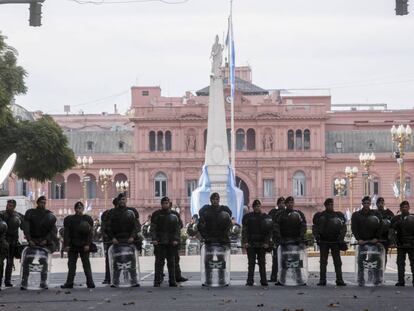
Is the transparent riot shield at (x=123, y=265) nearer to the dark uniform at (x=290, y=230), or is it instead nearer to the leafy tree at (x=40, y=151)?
the dark uniform at (x=290, y=230)

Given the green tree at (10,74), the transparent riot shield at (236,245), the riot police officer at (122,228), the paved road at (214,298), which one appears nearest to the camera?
the paved road at (214,298)

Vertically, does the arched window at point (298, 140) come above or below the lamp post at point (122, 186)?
above

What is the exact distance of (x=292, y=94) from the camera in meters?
155

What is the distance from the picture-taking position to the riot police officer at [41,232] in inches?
1130

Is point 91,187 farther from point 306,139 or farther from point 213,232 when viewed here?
point 213,232

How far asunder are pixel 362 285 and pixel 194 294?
3.79 meters

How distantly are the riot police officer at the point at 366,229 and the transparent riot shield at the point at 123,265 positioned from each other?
3.92m

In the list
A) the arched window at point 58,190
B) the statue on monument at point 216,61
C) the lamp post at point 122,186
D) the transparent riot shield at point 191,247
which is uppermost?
the statue on monument at point 216,61

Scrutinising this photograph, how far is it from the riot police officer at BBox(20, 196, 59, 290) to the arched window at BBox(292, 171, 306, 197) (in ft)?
355

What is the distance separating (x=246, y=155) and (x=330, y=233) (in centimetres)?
10845

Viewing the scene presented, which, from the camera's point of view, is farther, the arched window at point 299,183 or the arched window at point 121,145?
the arched window at point 121,145

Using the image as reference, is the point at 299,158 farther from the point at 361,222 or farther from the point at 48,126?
the point at 361,222

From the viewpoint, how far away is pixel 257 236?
29.7m

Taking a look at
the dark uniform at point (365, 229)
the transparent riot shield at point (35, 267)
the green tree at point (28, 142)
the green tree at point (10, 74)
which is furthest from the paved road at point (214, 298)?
the green tree at point (28, 142)
